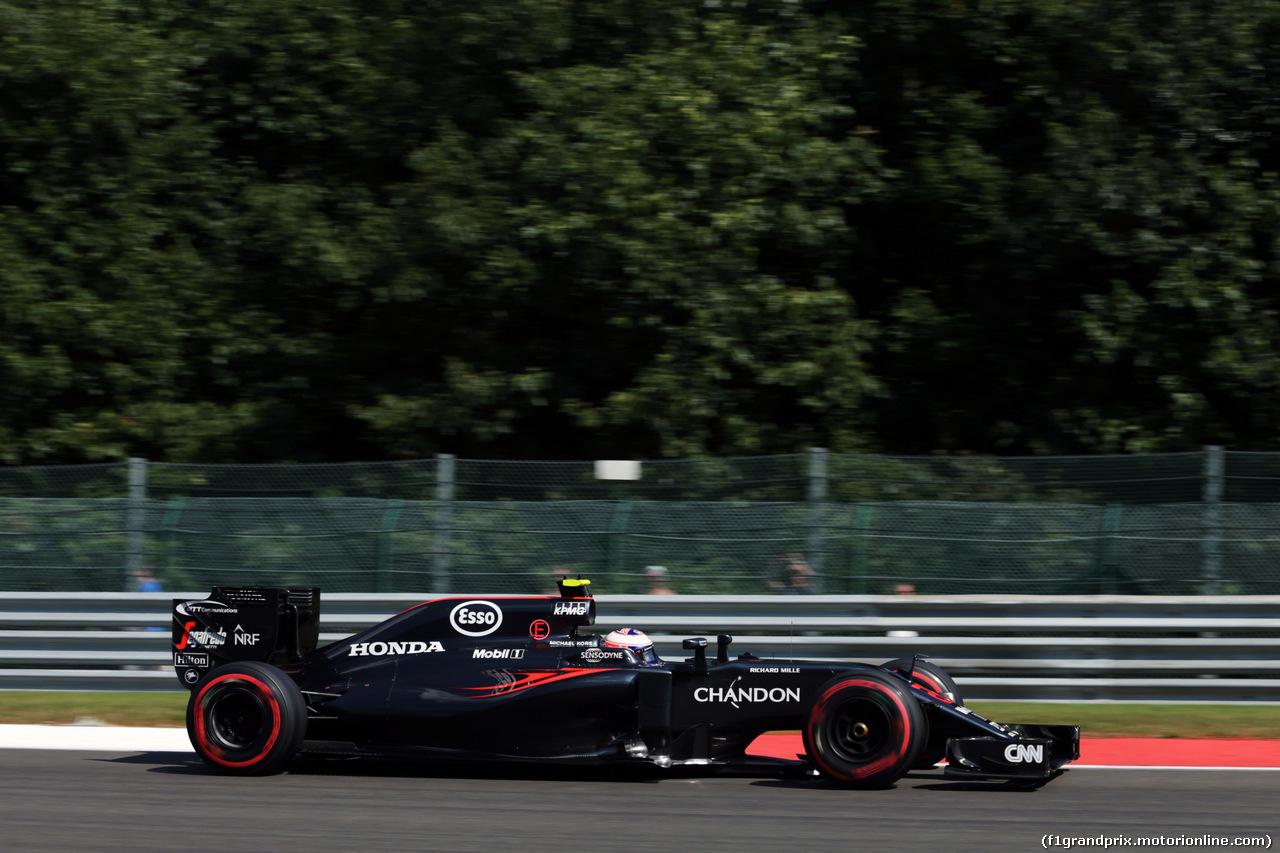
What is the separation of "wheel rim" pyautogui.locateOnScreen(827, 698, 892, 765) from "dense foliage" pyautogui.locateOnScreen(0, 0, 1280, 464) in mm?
7526

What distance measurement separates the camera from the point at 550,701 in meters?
8.12

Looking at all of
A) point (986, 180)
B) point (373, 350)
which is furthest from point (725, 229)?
point (373, 350)

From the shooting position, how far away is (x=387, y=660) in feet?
28.1

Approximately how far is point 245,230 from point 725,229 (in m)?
6.32

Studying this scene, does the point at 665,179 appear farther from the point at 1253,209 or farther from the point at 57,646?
the point at 57,646

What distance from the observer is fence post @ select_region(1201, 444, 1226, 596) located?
35.8 ft

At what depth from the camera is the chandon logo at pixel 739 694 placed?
26.1ft

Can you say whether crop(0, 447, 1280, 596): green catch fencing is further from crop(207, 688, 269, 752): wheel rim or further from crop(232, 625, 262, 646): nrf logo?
crop(207, 688, 269, 752): wheel rim

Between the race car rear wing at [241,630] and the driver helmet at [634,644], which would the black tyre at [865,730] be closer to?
the driver helmet at [634,644]

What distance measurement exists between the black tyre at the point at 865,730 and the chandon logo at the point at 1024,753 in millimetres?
442

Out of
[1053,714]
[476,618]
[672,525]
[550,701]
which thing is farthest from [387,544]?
[1053,714]

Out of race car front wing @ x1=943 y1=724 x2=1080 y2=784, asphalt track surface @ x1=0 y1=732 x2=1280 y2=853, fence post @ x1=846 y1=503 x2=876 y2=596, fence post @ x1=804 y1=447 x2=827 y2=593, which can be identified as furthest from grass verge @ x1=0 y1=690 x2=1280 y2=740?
race car front wing @ x1=943 y1=724 x2=1080 y2=784

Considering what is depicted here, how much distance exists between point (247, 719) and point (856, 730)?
3586 millimetres

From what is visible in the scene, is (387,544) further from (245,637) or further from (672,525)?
(245,637)
